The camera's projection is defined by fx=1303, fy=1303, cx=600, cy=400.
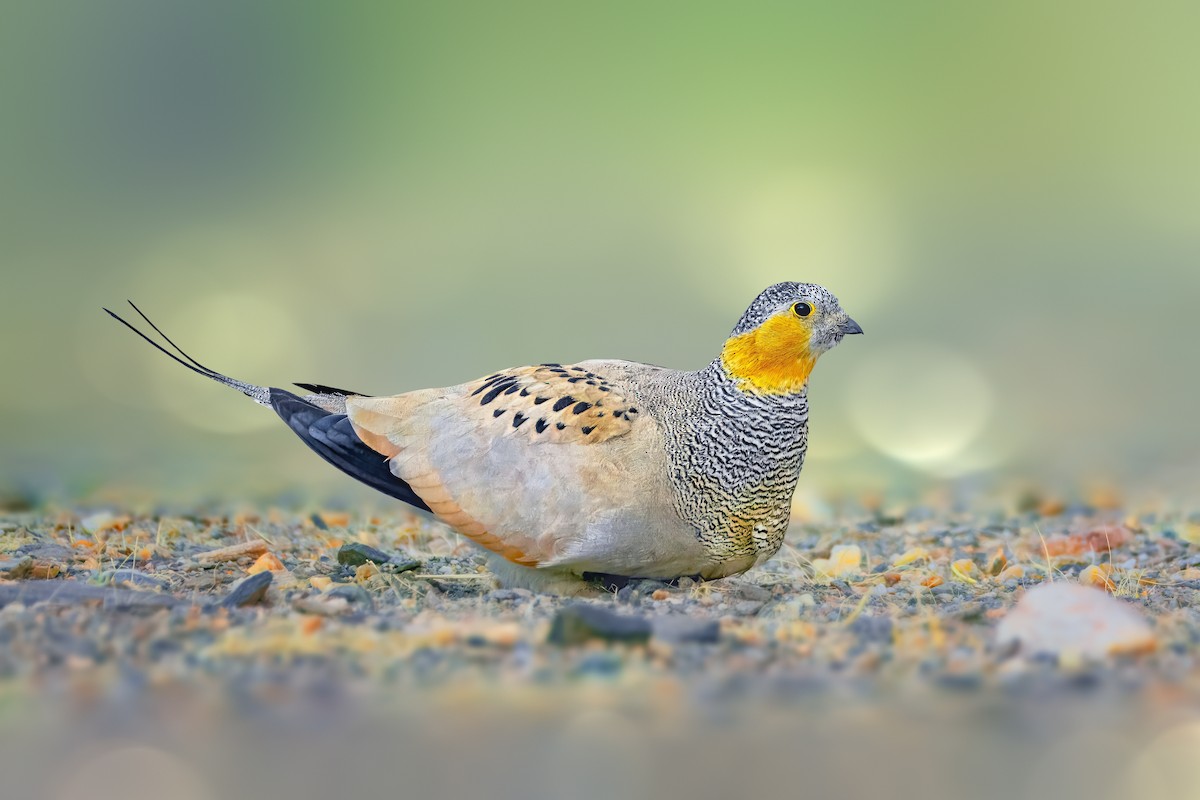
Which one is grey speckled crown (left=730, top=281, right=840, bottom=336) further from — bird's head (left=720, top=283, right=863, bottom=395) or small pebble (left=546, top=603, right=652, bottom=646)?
small pebble (left=546, top=603, right=652, bottom=646)

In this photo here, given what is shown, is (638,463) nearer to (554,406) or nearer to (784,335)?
(554,406)

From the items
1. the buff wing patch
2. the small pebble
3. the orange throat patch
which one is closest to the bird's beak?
the orange throat patch

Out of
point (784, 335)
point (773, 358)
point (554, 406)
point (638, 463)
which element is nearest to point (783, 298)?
point (784, 335)

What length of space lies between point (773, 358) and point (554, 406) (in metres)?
1.11

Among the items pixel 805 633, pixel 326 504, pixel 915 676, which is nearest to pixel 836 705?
pixel 915 676

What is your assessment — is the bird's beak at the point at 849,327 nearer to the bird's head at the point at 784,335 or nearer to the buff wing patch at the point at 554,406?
the bird's head at the point at 784,335

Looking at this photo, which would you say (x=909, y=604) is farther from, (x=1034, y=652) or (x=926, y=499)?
(x=926, y=499)

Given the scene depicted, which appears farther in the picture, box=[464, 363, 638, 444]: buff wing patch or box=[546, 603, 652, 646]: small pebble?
box=[464, 363, 638, 444]: buff wing patch

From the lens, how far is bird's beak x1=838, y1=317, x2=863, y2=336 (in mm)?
6258

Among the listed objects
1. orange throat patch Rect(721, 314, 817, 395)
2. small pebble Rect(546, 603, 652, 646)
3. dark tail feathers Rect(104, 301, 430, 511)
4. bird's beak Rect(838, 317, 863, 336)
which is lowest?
small pebble Rect(546, 603, 652, 646)

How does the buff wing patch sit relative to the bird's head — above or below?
below

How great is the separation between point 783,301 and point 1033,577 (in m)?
2.35

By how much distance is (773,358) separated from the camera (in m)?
6.34

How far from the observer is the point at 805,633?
5.41 metres
